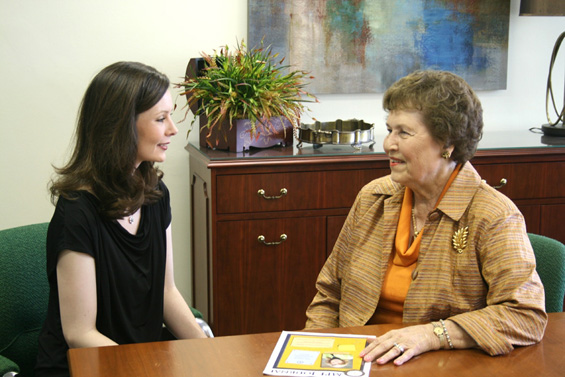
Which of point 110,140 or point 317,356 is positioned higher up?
point 110,140

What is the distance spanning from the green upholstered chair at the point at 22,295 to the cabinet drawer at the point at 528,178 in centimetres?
195

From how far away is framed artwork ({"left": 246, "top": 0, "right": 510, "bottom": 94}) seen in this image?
338 cm

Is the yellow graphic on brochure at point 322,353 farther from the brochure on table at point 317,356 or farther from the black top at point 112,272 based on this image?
the black top at point 112,272

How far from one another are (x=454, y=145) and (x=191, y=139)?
1.70m

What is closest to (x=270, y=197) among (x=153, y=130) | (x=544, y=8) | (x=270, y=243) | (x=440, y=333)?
(x=270, y=243)

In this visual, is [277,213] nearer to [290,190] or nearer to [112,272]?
[290,190]

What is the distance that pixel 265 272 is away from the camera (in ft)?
10.1

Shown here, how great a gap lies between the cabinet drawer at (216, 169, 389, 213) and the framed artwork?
23.9 inches

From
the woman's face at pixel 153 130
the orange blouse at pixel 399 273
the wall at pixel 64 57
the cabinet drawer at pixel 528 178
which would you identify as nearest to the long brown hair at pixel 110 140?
the woman's face at pixel 153 130

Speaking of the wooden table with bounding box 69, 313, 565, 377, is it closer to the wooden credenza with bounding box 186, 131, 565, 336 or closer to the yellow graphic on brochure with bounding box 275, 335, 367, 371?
the yellow graphic on brochure with bounding box 275, 335, 367, 371

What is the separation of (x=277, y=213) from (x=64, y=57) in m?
1.20

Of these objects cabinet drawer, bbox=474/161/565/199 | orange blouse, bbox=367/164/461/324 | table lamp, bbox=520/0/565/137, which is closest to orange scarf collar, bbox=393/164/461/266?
orange blouse, bbox=367/164/461/324

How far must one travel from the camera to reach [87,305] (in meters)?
1.85

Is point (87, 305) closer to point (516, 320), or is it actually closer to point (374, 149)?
point (516, 320)
